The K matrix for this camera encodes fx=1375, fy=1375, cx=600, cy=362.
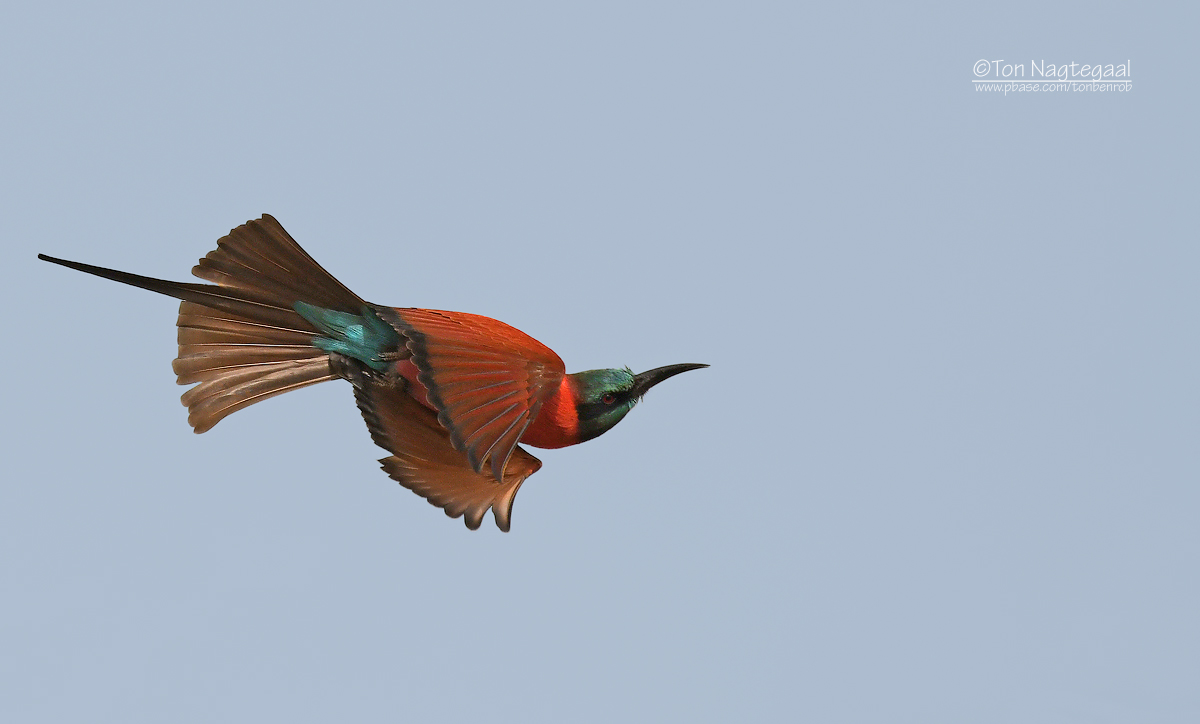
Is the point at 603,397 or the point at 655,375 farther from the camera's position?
the point at 655,375

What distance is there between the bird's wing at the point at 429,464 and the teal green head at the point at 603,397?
38cm

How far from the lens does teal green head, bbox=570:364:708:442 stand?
4.83 metres

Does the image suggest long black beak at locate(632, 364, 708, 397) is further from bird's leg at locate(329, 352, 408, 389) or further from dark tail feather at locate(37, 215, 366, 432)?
dark tail feather at locate(37, 215, 366, 432)

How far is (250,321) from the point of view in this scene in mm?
4902

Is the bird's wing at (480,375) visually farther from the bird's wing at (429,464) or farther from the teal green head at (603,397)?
the bird's wing at (429,464)

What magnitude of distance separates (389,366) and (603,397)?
2.47 ft

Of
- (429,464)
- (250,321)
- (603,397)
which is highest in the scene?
(250,321)

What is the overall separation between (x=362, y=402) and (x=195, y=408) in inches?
24.8

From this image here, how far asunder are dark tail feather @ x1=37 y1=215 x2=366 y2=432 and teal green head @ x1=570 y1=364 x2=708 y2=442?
84 centimetres

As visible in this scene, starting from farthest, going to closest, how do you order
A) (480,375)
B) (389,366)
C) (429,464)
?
(429,464), (389,366), (480,375)

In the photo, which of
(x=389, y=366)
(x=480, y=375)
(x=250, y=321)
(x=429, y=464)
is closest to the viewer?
(x=480, y=375)

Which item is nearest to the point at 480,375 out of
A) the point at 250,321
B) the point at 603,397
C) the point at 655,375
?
the point at 603,397

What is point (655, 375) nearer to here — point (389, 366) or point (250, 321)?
point (389, 366)

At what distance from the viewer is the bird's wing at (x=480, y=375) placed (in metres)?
4.41
